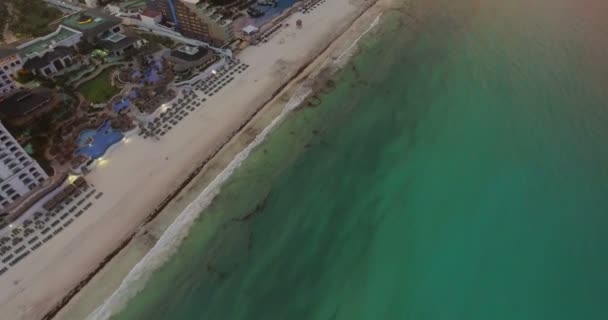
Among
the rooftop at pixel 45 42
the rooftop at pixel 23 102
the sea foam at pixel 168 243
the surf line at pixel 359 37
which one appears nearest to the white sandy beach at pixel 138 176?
the sea foam at pixel 168 243

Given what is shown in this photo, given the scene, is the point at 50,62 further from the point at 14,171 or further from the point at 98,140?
the point at 14,171

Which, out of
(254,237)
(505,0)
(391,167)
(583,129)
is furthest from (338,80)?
(505,0)

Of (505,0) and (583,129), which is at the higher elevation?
(505,0)

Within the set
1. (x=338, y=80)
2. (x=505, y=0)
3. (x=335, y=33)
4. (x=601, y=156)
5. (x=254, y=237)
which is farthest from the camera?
(x=505, y=0)

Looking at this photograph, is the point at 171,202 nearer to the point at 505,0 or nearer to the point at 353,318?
the point at 353,318

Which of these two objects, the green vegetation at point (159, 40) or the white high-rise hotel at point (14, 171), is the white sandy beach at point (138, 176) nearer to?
the white high-rise hotel at point (14, 171)

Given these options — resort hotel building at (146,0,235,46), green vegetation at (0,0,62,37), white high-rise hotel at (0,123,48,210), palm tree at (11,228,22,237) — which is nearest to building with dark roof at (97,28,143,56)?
resort hotel building at (146,0,235,46)
